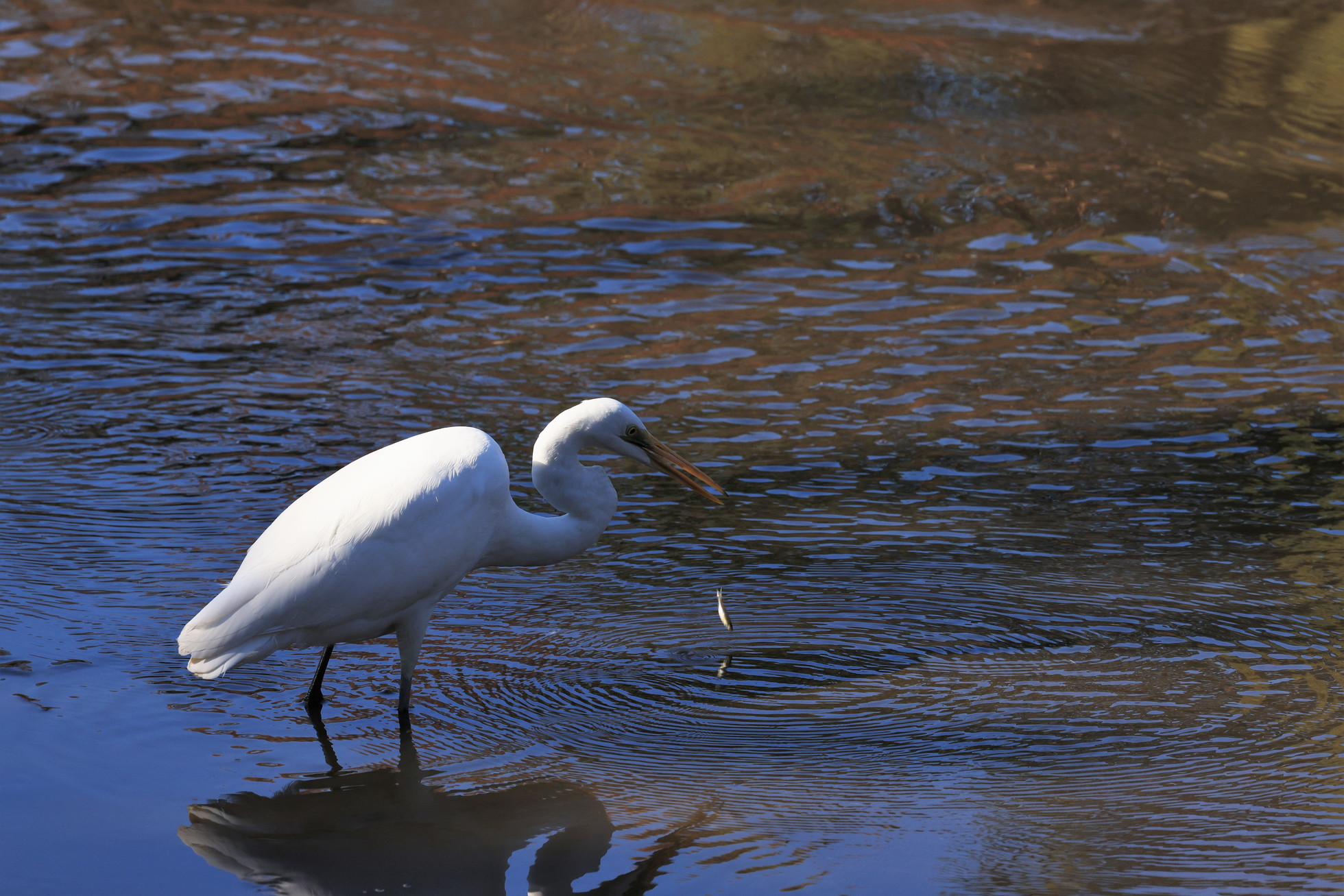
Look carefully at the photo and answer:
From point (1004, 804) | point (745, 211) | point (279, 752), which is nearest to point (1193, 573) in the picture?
point (1004, 804)

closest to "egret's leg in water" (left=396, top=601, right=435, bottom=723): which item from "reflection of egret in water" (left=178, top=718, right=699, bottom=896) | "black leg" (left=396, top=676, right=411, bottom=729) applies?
"black leg" (left=396, top=676, right=411, bottom=729)

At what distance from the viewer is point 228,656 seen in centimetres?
410

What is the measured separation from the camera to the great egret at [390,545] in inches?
161

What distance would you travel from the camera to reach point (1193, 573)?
17.5ft

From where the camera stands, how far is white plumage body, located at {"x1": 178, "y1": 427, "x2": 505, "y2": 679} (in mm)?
4094

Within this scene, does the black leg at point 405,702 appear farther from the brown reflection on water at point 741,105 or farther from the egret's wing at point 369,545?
the brown reflection on water at point 741,105

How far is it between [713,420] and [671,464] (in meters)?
2.21

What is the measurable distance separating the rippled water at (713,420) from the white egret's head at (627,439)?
55cm

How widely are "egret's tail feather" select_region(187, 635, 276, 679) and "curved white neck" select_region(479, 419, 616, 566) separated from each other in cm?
81

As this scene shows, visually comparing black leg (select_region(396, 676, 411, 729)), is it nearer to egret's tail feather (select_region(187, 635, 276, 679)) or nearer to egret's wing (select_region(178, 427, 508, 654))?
egret's wing (select_region(178, 427, 508, 654))

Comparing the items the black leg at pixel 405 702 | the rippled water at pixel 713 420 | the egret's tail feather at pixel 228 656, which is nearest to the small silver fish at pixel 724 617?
the rippled water at pixel 713 420

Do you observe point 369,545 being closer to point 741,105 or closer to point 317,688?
point 317,688

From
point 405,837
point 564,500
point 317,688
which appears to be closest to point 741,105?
point 564,500

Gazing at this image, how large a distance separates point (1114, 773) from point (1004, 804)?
0.40 metres
